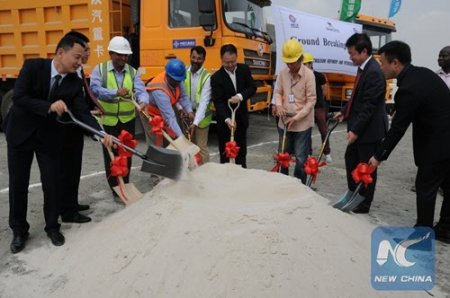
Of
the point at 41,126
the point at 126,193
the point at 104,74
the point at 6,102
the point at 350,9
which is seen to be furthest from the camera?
the point at 350,9

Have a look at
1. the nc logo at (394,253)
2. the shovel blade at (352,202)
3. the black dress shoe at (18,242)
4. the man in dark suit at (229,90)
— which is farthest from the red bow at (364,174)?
the black dress shoe at (18,242)

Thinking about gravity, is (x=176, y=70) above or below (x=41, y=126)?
above

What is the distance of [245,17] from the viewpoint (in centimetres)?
669

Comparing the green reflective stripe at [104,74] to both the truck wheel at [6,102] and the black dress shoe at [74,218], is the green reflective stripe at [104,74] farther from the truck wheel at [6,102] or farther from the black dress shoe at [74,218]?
the truck wheel at [6,102]

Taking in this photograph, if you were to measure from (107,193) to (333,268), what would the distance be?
9.61ft

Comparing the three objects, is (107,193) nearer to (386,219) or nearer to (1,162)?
(1,162)

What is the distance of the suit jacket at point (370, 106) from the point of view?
362 centimetres

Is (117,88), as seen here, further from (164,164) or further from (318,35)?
(318,35)

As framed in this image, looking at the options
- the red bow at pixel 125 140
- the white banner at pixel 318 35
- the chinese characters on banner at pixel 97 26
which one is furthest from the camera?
the white banner at pixel 318 35

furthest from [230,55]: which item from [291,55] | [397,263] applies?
[397,263]

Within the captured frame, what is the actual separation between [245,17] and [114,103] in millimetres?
3464

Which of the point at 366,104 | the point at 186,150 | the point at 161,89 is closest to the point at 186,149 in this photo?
the point at 186,150

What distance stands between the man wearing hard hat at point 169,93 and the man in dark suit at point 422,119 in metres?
1.89

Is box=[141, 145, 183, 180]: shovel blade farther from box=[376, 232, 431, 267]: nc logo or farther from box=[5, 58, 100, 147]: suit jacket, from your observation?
box=[376, 232, 431, 267]: nc logo
